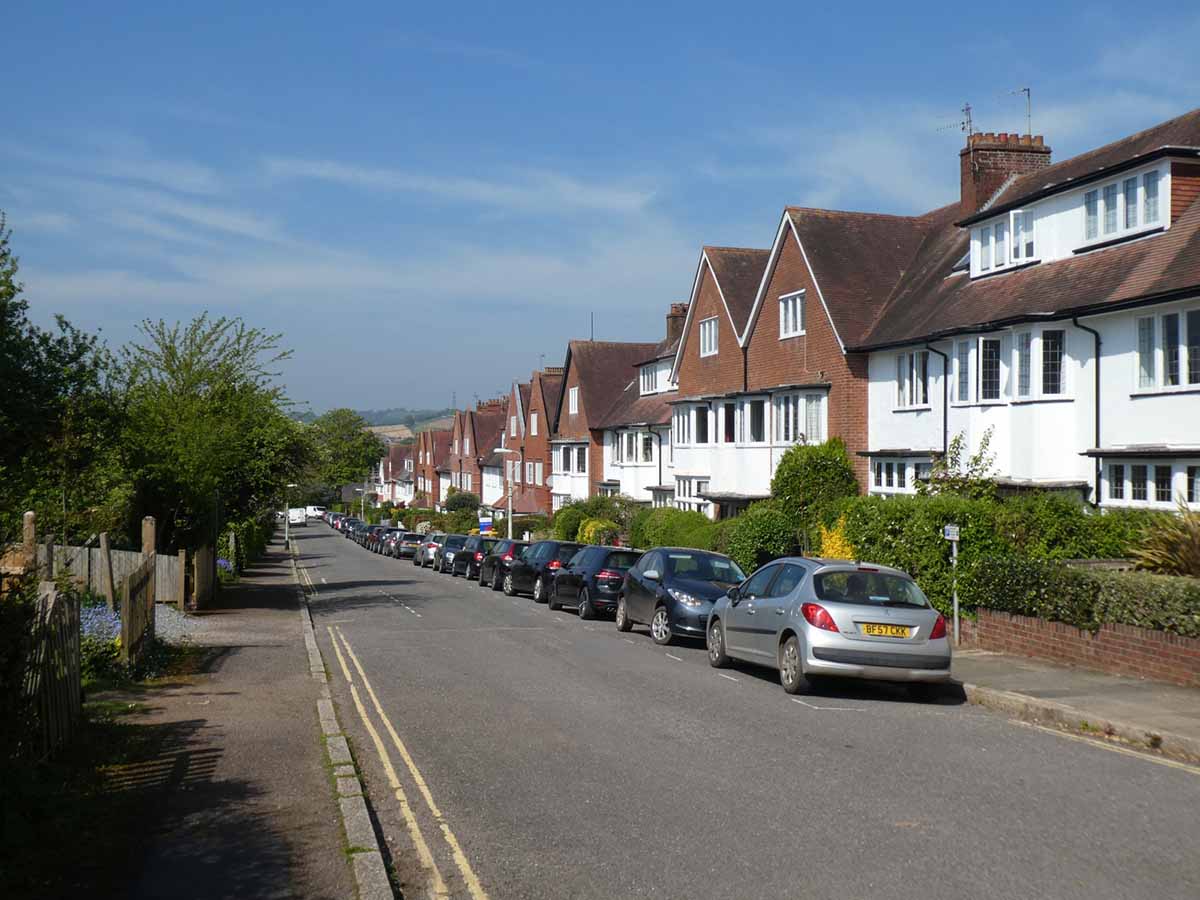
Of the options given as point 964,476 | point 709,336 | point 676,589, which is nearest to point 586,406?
point 709,336

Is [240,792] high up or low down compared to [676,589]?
down

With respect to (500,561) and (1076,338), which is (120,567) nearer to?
(500,561)

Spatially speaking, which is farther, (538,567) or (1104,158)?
(538,567)

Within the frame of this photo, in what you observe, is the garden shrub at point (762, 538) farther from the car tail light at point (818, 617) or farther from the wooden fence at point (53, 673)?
the wooden fence at point (53, 673)

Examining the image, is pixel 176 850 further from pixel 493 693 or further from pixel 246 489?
pixel 246 489

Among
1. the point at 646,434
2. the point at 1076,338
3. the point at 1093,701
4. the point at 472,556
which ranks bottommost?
the point at 472,556

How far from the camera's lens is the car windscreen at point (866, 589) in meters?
13.2

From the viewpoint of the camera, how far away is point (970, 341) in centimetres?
2606

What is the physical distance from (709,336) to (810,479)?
1184 centimetres

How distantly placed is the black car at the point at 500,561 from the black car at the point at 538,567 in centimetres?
62

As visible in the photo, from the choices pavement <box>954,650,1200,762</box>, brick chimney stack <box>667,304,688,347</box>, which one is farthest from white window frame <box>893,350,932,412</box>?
brick chimney stack <box>667,304,688,347</box>

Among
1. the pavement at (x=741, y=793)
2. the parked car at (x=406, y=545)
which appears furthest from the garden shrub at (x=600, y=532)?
the pavement at (x=741, y=793)

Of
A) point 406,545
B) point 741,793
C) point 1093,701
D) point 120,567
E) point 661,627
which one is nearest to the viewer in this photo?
point 741,793

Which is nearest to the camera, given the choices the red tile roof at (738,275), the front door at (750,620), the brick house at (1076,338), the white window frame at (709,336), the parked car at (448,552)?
the front door at (750,620)
